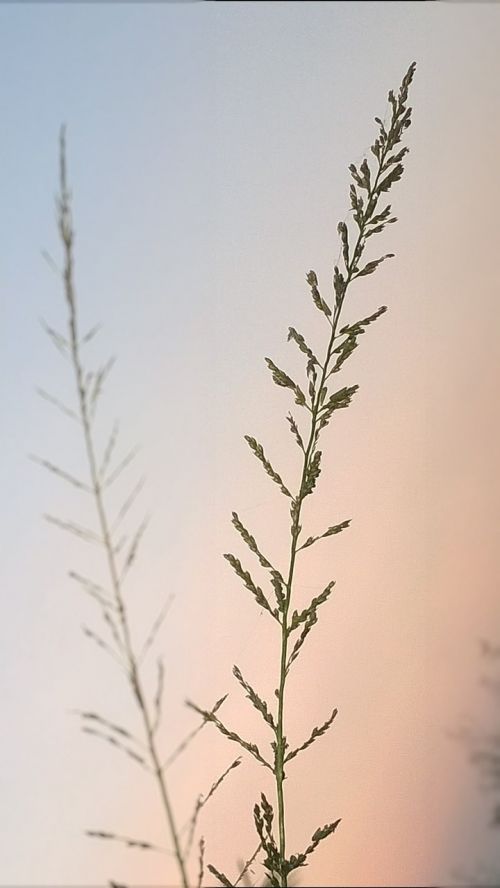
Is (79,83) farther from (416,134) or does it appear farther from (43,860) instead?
(43,860)

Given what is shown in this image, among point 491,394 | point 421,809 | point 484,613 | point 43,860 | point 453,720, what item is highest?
point 491,394

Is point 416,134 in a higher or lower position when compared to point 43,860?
higher

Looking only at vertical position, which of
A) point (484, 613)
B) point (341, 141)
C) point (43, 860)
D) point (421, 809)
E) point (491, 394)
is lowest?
point (43, 860)

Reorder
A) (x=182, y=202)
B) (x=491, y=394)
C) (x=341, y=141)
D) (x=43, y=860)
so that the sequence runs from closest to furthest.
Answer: (x=43, y=860)
(x=182, y=202)
(x=341, y=141)
(x=491, y=394)

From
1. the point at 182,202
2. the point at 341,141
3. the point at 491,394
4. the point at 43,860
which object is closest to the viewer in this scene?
the point at 43,860

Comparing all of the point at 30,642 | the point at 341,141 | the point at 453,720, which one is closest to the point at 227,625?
the point at 30,642

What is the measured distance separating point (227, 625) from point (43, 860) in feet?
0.98

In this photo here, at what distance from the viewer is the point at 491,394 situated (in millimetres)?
1199

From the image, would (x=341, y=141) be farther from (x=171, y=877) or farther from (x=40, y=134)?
(x=171, y=877)

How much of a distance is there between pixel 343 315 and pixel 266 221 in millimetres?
149

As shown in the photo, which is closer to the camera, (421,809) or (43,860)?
(43,860)

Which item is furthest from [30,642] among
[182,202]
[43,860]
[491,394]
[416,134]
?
[416,134]

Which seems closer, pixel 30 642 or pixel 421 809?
pixel 30 642

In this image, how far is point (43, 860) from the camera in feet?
2.93
